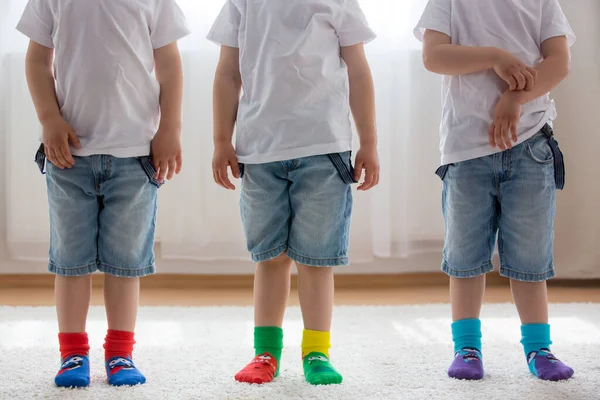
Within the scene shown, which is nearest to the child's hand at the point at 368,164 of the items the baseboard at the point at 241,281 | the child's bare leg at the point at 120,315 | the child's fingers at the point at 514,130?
the child's fingers at the point at 514,130

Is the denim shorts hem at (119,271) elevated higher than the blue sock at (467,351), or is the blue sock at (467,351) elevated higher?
the denim shorts hem at (119,271)

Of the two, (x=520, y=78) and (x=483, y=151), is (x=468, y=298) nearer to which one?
(x=483, y=151)

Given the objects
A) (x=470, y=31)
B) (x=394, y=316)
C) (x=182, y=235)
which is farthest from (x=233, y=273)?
(x=470, y=31)

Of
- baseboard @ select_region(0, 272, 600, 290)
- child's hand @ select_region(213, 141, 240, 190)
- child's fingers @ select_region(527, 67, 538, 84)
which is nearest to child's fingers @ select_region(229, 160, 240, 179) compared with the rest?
child's hand @ select_region(213, 141, 240, 190)

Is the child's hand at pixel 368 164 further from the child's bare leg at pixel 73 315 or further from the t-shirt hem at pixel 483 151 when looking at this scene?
the child's bare leg at pixel 73 315

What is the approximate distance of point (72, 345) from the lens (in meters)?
1.15

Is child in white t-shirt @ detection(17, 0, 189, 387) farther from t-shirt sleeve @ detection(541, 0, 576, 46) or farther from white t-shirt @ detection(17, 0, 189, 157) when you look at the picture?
t-shirt sleeve @ detection(541, 0, 576, 46)

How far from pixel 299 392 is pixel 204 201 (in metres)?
1.10

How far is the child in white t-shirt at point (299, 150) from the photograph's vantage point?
115cm

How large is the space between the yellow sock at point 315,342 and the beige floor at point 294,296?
0.66 m

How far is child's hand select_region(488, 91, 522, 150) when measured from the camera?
1.14 m

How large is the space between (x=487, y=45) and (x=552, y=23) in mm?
119

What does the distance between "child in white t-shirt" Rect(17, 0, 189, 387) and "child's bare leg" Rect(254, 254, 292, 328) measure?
198 mm

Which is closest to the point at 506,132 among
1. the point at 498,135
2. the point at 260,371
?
the point at 498,135
